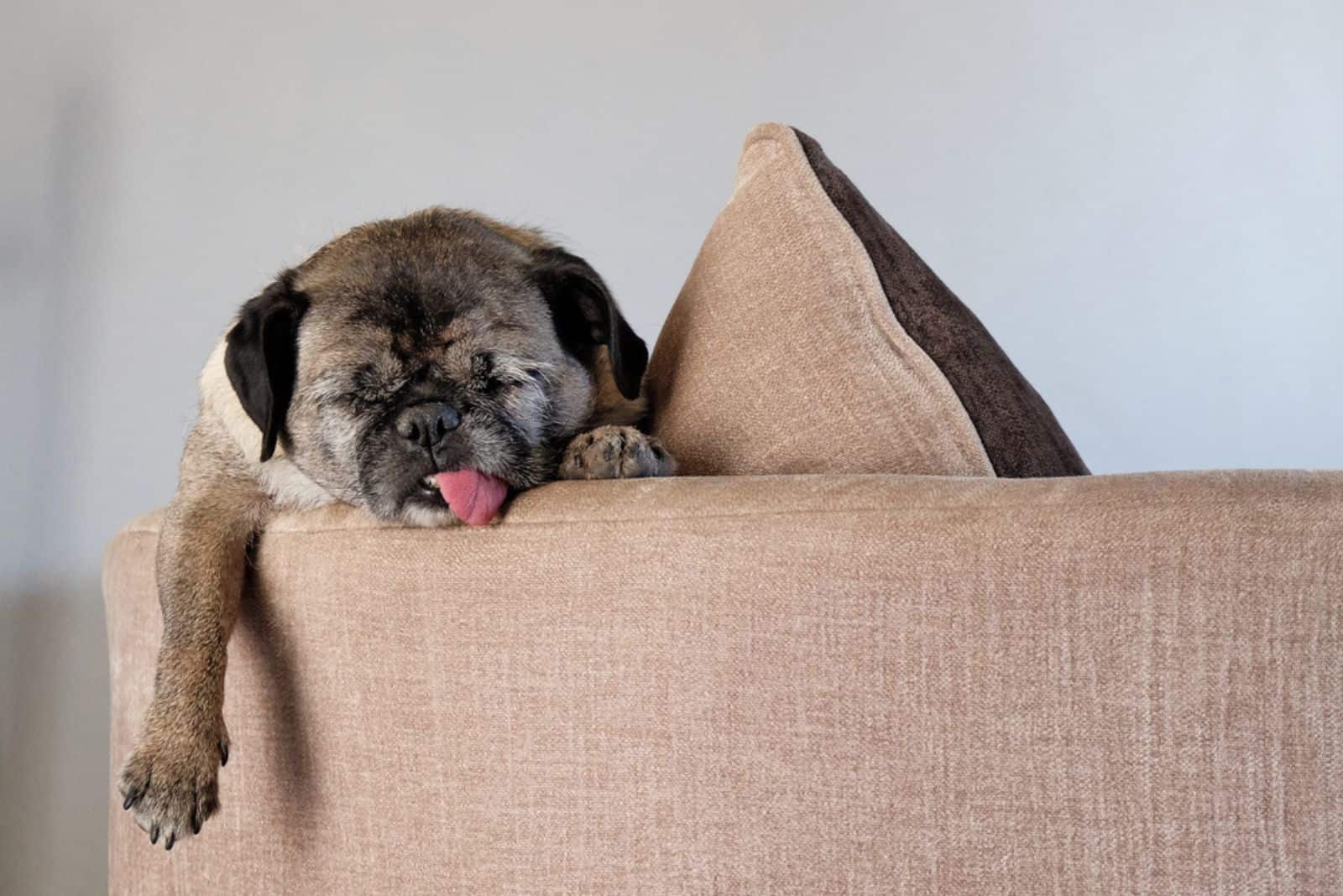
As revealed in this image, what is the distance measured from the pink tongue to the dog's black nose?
0.17m

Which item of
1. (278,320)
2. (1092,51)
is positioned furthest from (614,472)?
(1092,51)

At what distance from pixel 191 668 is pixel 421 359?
574 millimetres

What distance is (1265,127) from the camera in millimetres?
4703

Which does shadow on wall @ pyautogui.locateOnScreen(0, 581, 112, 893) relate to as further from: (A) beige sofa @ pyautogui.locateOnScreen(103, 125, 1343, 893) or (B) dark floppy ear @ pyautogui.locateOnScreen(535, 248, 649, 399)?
(B) dark floppy ear @ pyautogui.locateOnScreen(535, 248, 649, 399)

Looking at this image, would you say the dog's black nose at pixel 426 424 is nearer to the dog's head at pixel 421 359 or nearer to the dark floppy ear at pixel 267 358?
the dog's head at pixel 421 359

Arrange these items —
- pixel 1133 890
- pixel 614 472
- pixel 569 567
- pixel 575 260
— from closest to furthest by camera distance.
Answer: pixel 1133 890, pixel 569 567, pixel 614 472, pixel 575 260

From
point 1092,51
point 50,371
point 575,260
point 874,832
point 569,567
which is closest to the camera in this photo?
point 874,832

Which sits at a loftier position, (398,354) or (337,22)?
(337,22)

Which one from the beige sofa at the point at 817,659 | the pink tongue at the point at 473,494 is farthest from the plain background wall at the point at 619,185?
the pink tongue at the point at 473,494

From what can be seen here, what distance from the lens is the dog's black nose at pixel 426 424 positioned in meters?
1.96

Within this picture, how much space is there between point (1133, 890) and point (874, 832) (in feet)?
0.78

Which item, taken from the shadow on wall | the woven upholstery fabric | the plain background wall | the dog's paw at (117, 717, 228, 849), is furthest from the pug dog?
the shadow on wall

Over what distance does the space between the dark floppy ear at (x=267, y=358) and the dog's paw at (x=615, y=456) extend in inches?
19.8

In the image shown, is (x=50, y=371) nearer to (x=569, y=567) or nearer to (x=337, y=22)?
(x=337, y=22)
